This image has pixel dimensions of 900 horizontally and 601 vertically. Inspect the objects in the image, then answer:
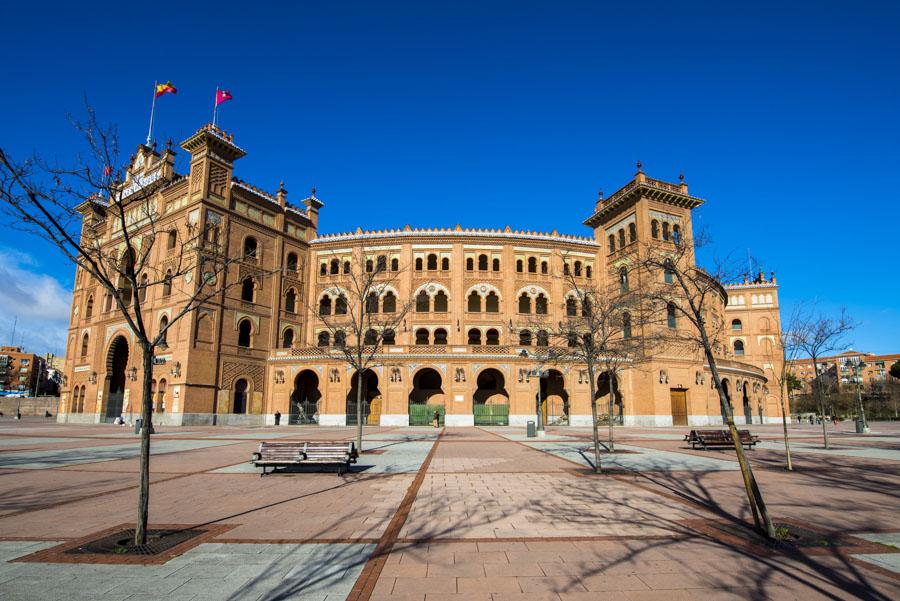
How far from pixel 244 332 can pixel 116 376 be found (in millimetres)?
14336

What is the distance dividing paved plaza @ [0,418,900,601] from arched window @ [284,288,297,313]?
105 feet

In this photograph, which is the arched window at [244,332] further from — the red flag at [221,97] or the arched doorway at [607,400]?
the arched doorway at [607,400]

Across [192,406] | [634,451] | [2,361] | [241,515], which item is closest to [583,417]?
[634,451]

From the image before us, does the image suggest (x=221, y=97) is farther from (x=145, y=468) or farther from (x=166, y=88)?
(x=145, y=468)

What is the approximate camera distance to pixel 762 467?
46.4 feet

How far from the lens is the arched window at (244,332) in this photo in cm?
4012

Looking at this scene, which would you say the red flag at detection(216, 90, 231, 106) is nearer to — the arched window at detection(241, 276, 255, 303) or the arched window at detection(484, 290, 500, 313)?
the arched window at detection(241, 276, 255, 303)

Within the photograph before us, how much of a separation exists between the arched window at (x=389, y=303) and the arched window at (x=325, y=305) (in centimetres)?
568

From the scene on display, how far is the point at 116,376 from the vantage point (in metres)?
44.2

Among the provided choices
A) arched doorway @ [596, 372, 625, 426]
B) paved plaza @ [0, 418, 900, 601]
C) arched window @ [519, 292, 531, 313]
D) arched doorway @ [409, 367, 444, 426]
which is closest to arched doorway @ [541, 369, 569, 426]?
arched doorway @ [596, 372, 625, 426]

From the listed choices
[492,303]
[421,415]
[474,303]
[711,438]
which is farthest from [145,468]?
[474,303]

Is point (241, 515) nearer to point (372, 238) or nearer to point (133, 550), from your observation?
point (133, 550)

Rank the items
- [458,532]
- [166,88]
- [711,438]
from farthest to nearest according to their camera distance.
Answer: [166,88]
[711,438]
[458,532]

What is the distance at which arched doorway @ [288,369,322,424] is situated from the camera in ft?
135
